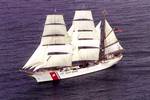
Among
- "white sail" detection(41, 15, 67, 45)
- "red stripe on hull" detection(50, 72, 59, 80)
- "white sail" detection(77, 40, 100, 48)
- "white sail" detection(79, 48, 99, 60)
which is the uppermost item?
"white sail" detection(41, 15, 67, 45)

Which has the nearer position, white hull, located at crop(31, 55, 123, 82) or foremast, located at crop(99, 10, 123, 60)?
white hull, located at crop(31, 55, 123, 82)

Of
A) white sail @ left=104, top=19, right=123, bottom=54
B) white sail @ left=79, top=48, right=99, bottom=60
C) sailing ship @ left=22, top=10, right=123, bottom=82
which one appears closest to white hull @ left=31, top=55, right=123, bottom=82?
sailing ship @ left=22, top=10, right=123, bottom=82

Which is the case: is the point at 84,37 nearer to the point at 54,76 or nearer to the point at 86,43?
the point at 86,43

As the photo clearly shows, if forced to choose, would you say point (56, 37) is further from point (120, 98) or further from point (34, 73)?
point (120, 98)

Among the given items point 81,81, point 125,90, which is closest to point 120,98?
point 125,90

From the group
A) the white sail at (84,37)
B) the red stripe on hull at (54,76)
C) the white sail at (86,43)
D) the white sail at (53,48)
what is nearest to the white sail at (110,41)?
the white sail at (84,37)

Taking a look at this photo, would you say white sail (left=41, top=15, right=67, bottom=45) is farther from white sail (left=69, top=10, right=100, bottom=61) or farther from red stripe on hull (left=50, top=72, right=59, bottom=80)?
red stripe on hull (left=50, top=72, right=59, bottom=80)

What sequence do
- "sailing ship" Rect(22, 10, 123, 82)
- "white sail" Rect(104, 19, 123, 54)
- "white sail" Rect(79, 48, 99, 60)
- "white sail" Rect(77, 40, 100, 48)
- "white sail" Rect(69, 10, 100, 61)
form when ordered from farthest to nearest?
"white sail" Rect(104, 19, 123, 54) < "white sail" Rect(79, 48, 99, 60) < "white sail" Rect(77, 40, 100, 48) < "white sail" Rect(69, 10, 100, 61) < "sailing ship" Rect(22, 10, 123, 82)
